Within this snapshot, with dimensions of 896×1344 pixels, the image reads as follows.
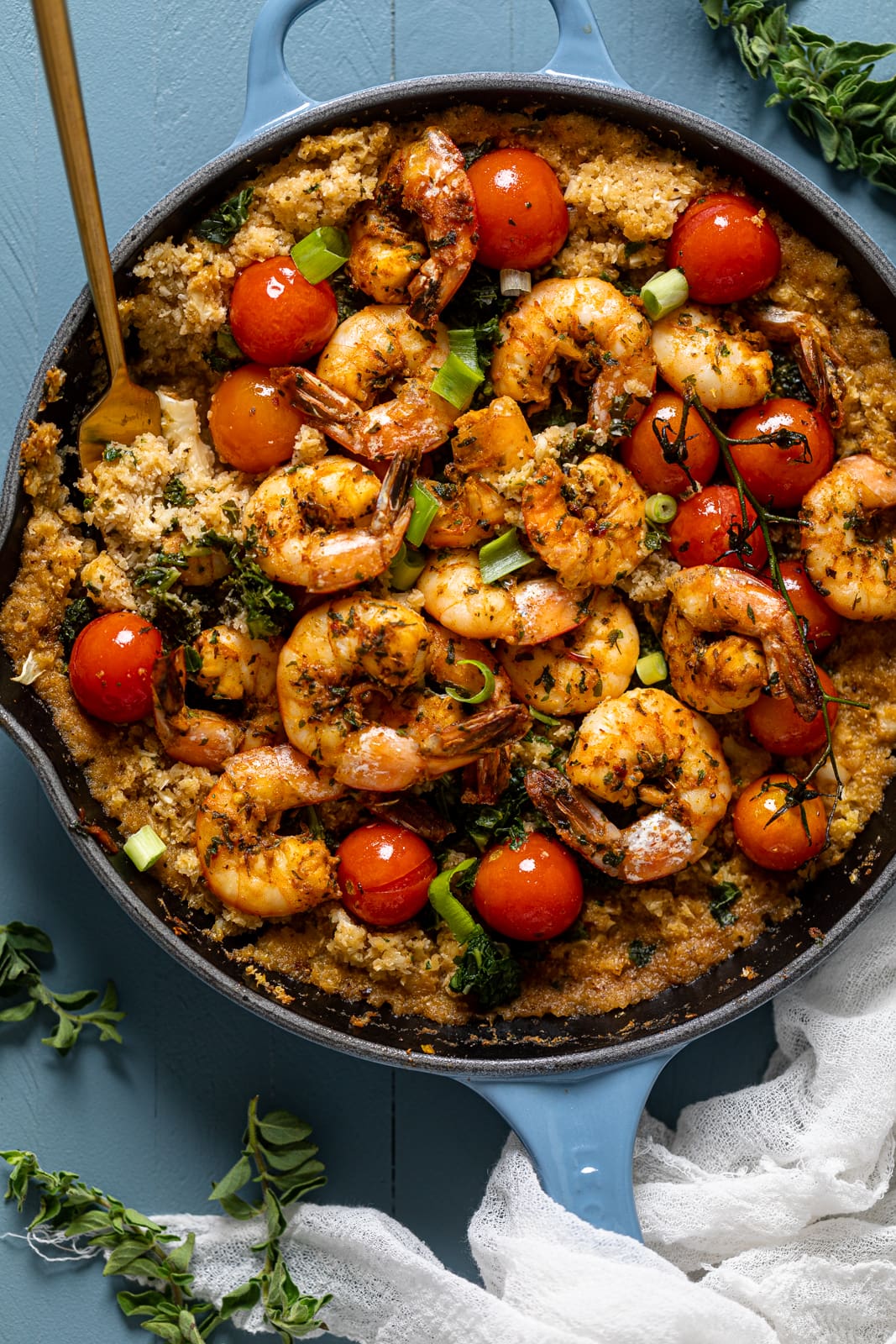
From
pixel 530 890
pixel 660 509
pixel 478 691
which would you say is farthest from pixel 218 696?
pixel 660 509

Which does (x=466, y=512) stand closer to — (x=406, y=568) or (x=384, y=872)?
(x=406, y=568)

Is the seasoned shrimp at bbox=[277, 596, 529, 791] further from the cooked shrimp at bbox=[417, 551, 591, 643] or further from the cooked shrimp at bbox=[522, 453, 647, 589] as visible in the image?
the cooked shrimp at bbox=[522, 453, 647, 589]

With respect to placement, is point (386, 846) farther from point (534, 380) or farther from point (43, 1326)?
point (43, 1326)

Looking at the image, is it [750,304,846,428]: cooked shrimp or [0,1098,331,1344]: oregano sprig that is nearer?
[750,304,846,428]: cooked shrimp

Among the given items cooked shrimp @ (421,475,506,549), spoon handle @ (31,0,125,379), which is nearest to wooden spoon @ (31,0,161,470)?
spoon handle @ (31,0,125,379)

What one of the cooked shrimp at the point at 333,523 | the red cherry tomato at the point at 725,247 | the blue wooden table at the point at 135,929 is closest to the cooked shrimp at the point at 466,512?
the cooked shrimp at the point at 333,523

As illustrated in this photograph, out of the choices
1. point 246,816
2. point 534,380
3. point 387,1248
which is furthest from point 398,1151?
point 534,380

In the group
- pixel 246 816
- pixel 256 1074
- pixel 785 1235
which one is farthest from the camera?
pixel 256 1074
